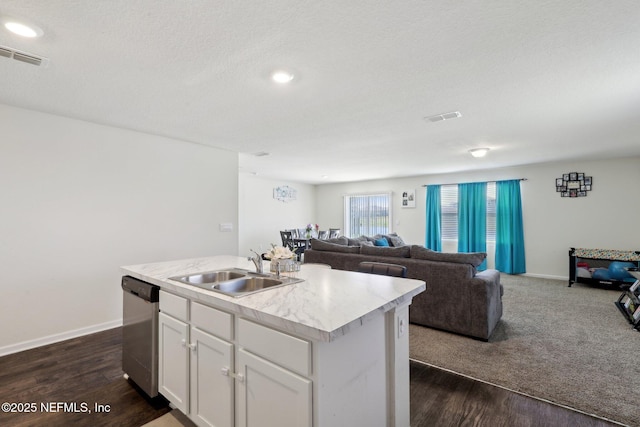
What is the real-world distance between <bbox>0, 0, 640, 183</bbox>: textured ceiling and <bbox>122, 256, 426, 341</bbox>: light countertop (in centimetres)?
156

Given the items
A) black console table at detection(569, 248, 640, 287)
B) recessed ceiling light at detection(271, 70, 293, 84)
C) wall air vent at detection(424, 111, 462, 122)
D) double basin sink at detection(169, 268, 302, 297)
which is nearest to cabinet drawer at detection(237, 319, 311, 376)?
double basin sink at detection(169, 268, 302, 297)

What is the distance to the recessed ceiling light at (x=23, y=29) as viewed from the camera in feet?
5.63

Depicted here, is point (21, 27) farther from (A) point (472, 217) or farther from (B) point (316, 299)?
(A) point (472, 217)

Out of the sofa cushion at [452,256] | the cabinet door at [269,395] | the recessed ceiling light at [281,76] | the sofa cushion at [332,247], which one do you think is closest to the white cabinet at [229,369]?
the cabinet door at [269,395]

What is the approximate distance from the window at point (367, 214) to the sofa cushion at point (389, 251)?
4340 mm

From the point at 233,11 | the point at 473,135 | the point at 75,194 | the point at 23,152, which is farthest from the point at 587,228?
the point at 23,152

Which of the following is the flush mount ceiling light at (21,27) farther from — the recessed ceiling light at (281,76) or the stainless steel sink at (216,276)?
the stainless steel sink at (216,276)

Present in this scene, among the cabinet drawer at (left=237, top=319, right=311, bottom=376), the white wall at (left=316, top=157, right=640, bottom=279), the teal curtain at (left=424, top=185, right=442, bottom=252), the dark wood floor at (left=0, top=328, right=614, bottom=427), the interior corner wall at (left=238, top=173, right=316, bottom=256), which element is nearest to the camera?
the cabinet drawer at (left=237, top=319, right=311, bottom=376)

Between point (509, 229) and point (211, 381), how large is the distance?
681cm

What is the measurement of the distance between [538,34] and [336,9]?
4.21 ft

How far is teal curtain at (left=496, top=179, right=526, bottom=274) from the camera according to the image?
20.8 ft

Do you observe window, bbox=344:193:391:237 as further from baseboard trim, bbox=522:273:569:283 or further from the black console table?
the black console table

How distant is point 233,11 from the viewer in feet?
5.31

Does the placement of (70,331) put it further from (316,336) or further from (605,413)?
(605,413)
